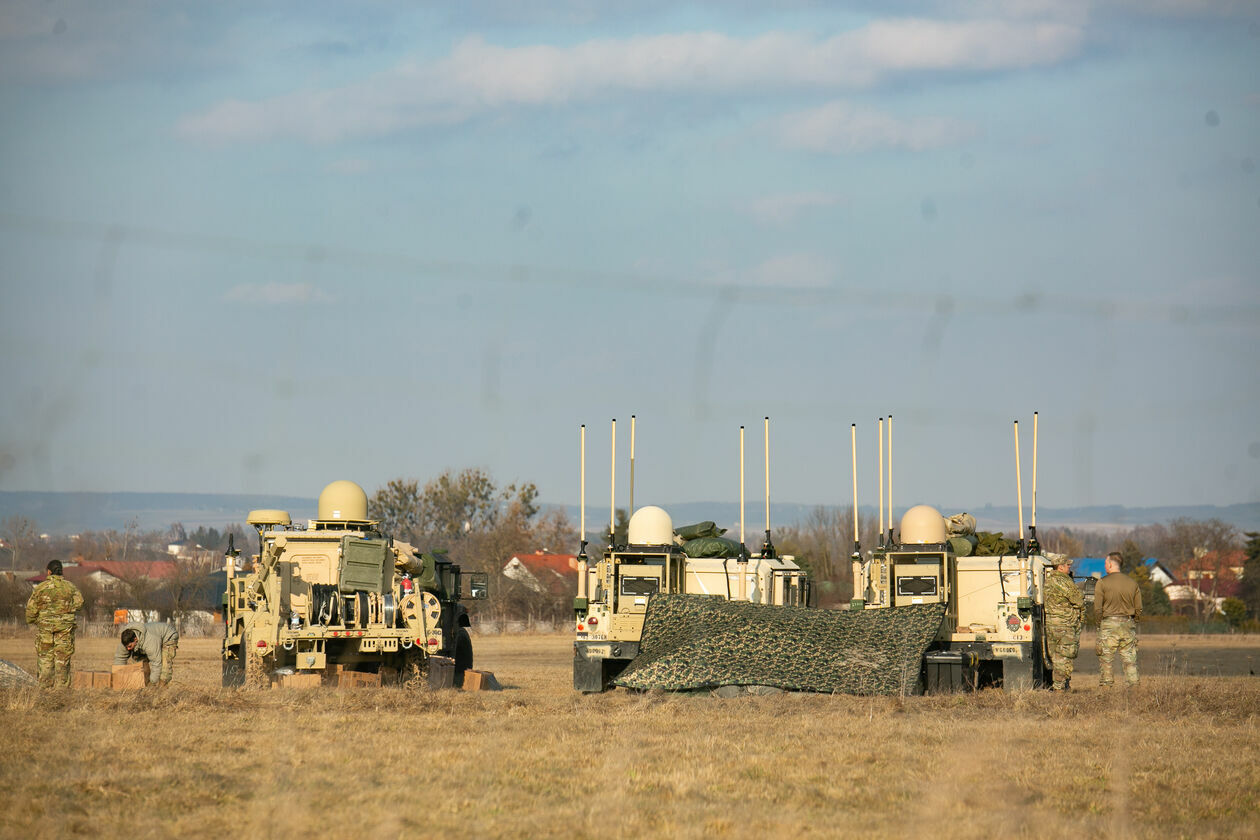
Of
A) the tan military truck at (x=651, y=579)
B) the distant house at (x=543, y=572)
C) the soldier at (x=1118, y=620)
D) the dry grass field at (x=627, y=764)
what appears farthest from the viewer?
the distant house at (x=543, y=572)

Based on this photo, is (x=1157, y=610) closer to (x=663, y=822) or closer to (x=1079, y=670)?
(x=1079, y=670)

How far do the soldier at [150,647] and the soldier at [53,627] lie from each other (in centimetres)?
67

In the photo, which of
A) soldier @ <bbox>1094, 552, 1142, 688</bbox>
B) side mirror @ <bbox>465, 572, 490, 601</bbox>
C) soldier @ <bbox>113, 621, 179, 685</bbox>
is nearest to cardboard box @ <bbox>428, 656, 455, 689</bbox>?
soldier @ <bbox>113, 621, 179, 685</bbox>

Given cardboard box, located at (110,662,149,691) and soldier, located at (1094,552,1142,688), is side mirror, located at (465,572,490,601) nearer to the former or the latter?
cardboard box, located at (110,662,149,691)

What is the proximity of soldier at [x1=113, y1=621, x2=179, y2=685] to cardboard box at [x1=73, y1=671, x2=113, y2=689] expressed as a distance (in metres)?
0.81

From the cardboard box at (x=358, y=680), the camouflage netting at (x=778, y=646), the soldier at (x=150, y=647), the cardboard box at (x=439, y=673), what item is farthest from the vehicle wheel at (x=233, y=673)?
the camouflage netting at (x=778, y=646)

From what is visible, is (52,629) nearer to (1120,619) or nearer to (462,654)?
(462,654)

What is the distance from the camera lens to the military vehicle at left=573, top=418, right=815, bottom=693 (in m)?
19.6

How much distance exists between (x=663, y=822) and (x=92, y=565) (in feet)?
194

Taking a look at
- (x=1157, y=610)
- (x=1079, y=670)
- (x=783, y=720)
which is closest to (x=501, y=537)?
(x=1157, y=610)

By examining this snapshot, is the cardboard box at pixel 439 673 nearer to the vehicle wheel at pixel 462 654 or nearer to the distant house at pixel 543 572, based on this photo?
the vehicle wheel at pixel 462 654

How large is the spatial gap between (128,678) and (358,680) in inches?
110

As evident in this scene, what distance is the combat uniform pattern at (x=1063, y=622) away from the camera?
63.5 ft

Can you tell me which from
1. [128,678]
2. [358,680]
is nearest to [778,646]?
[358,680]
